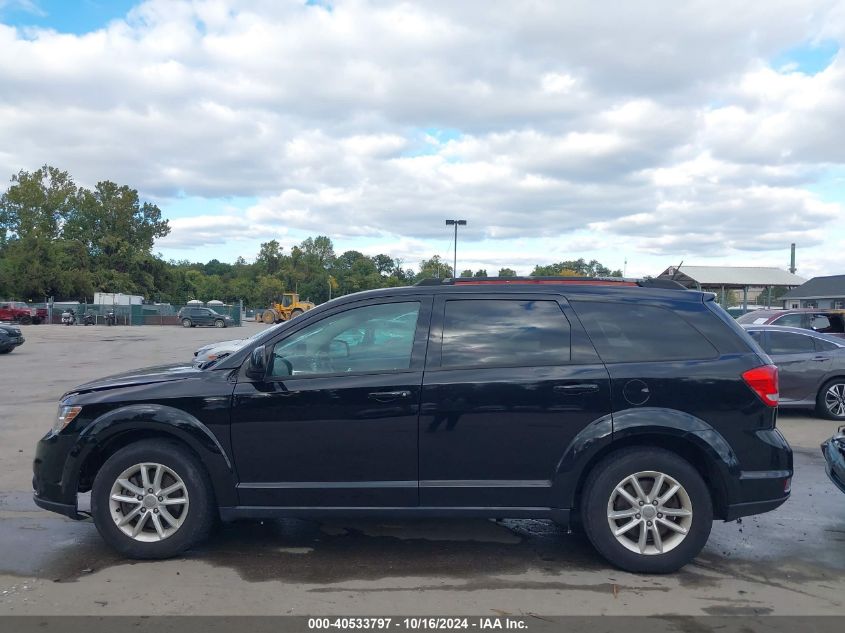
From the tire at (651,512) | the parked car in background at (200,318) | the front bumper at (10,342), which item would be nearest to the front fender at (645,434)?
the tire at (651,512)

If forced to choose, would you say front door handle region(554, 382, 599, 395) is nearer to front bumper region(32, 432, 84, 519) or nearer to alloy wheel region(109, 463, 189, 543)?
alloy wheel region(109, 463, 189, 543)

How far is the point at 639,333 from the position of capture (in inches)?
189

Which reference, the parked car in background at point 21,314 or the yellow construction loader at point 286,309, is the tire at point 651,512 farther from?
the parked car in background at point 21,314

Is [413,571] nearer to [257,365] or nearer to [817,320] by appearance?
[257,365]

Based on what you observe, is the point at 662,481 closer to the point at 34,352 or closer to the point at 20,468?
the point at 20,468

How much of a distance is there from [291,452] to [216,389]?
2.17 ft

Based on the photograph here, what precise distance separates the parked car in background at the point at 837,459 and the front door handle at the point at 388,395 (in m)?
3.48

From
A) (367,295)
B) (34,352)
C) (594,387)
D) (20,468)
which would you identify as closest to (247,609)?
(367,295)

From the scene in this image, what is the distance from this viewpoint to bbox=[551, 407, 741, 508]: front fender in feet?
14.9

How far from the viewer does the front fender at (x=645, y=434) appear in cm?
453

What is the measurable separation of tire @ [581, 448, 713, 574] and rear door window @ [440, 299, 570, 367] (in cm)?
82

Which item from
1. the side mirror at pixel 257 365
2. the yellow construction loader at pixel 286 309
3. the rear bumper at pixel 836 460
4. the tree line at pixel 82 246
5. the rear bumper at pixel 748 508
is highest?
the tree line at pixel 82 246

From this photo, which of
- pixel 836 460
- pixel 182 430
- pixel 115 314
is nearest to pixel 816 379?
pixel 836 460

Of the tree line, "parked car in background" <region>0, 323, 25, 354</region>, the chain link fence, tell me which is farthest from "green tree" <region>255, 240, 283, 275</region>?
"parked car in background" <region>0, 323, 25, 354</region>
